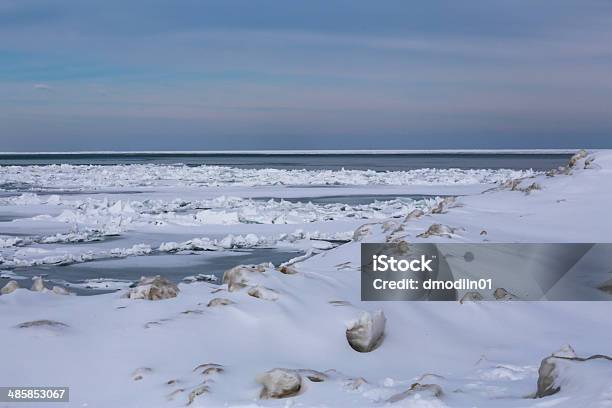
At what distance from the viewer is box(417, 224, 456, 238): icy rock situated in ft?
20.7

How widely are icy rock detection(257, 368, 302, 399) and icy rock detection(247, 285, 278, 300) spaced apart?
3.75 ft

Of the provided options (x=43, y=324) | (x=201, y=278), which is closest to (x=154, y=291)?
(x=43, y=324)

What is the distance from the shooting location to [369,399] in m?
2.84

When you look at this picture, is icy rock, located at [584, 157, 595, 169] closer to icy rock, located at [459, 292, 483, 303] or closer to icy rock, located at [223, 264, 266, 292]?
icy rock, located at [459, 292, 483, 303]

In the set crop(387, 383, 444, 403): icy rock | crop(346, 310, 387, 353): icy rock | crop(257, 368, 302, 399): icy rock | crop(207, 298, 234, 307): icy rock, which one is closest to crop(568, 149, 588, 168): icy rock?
crop(346, 310, 387, 353): icy rock

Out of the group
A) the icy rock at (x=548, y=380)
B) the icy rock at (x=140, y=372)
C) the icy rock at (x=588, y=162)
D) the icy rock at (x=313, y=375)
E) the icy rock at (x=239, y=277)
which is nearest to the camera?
the icy rock at (x=548, y=380)

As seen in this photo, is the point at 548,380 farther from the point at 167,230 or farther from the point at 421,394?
the point at 167,230

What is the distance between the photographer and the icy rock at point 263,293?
13.6 ft

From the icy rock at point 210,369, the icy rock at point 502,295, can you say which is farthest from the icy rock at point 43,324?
the icy rock at point 502,295

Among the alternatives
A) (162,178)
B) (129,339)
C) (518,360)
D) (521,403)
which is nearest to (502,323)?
(518,360)

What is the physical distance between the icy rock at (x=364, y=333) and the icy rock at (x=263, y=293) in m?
0.67

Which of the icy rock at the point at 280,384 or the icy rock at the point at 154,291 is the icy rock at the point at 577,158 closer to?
the icy rock at the point at 154,291

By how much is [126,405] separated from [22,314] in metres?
1.27

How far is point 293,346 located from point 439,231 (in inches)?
122
